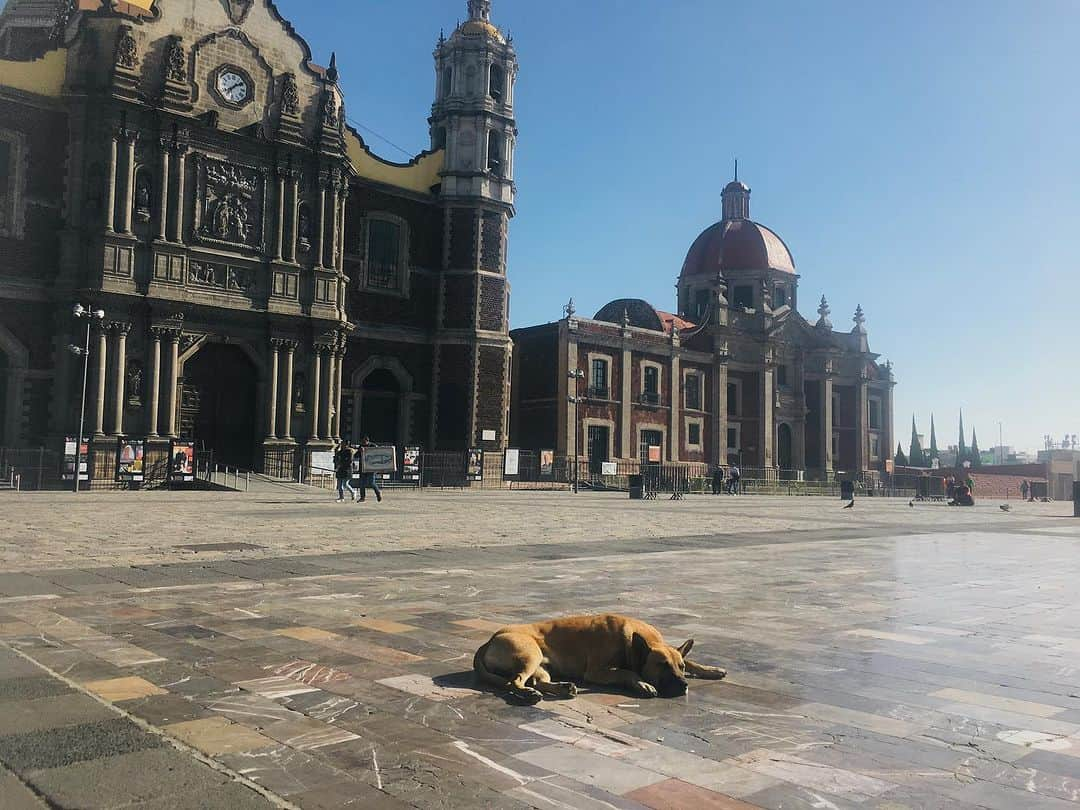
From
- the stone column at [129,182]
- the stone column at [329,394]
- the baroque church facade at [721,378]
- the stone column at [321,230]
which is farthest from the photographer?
the baroque church facade at [721,378]

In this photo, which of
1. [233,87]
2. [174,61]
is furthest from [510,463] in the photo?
[174,61]

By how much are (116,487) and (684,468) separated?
33.3 m

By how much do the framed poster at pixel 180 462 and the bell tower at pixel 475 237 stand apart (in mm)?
12581

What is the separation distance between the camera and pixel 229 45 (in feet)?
110

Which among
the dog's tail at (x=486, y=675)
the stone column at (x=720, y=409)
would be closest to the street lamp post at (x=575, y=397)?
the stone column at (x=720, y=409)

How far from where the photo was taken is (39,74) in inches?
1193

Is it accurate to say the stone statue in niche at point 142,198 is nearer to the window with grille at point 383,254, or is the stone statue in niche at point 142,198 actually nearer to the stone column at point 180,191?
the stone column at point 180,191

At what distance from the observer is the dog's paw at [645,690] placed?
4.79 meters

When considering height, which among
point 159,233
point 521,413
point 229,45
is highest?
point 229,45

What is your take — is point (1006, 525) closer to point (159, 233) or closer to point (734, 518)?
point (734, 518)

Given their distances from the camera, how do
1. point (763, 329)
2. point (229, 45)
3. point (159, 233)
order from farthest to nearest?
point (763, 329) → point (229, 45) → point (159, 233)

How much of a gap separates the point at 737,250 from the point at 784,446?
14400mm

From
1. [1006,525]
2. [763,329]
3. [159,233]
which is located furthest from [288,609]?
[763,329]

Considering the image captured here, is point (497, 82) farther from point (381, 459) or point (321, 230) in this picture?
point (381, 459)
